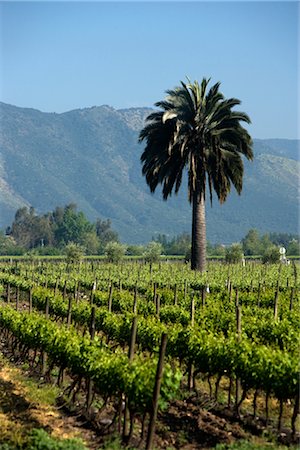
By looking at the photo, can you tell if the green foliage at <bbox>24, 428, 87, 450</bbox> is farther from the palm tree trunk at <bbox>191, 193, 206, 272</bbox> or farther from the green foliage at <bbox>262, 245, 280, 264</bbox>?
the green foliage at <bbox>262, 245, 280, 264</bbox>

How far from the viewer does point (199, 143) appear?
4697cm

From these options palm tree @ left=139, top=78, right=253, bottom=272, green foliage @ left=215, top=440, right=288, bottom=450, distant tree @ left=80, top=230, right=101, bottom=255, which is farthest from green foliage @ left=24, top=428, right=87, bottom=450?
distant tree @ left=80, top=230, right=101, bottom=255

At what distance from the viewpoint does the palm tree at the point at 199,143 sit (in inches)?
1841

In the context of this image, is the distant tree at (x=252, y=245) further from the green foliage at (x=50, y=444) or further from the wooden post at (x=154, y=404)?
the green foliage at (x=50, y=444)

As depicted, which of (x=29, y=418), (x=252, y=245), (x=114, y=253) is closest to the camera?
(x=29, y=418)

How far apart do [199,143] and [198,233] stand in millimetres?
6416

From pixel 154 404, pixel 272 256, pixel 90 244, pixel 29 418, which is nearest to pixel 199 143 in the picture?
pixel 272 256

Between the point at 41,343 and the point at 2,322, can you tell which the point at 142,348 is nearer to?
the point at 41,343

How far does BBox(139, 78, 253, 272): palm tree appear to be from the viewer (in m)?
46.8

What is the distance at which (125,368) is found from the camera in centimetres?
1409

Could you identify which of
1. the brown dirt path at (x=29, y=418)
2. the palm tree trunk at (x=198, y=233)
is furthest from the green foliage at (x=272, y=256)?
the brown dirt path at (x=29, y=418)

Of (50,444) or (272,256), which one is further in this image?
(272,256)

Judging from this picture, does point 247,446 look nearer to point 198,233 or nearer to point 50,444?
point 50,444

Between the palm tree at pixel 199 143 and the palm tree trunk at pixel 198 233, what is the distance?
0.07 meters
